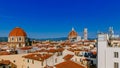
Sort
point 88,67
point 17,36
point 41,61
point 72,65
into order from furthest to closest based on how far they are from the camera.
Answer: point 17,36 < point 41,61 < point 88,67 < point 72,65

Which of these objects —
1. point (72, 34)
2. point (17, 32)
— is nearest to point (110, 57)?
point (17, 32)

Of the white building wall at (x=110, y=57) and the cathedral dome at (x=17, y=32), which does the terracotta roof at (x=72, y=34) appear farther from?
the white building wall at (x=110, y=57)

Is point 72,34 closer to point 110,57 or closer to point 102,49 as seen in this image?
point 102,49

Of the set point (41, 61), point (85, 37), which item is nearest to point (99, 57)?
point (41, 61)

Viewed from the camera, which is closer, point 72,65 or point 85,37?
point 72,65

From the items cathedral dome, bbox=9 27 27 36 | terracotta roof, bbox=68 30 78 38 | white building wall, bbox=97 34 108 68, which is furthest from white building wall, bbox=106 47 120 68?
terracotta roof, bbox=68 30 78 38

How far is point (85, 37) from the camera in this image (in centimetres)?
17712

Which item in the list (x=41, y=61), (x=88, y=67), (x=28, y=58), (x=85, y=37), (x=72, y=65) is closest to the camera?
(x=72, y=65)

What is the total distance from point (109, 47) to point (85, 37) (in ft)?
463

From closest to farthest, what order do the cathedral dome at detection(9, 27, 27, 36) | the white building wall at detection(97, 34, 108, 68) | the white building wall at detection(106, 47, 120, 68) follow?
the white building wall at detection(106, 47, 120, 68), the white building wall at detection(97, 34, 108, 68), the cathedral dome at detection(9, 27, 27, 36)

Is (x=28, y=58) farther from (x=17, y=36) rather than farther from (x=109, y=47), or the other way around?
(x=17, y=36)

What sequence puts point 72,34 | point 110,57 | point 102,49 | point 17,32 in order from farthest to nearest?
point 72,34 → point 17,32 → point 102,49 → point 110,57

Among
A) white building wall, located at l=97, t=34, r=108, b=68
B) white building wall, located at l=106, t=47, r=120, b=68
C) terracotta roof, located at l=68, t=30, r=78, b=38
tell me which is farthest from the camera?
terracotta roof, located at l=68, t=30, r=78, b=38

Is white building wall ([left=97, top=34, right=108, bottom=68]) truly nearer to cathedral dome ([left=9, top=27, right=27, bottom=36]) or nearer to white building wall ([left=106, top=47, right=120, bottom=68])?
white building wall ([left=106, top=47, right=120, bottom=68])
